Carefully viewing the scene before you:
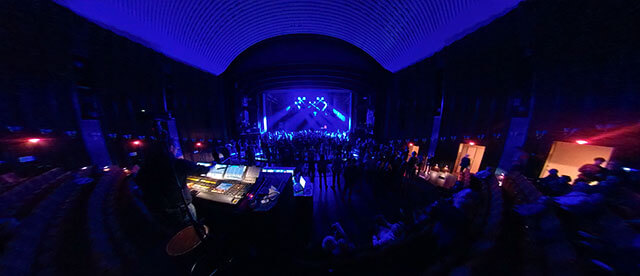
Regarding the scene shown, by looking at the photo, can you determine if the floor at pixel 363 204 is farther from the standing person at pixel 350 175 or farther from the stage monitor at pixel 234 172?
the stage monitor at pixel 234 172

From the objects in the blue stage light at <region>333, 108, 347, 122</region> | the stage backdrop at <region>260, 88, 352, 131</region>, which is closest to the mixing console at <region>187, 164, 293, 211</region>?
the stage backdrop at <region>260, 88, 352, 131</region>

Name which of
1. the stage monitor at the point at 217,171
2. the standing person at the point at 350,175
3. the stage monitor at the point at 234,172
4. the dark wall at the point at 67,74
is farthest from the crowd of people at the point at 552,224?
the dark wall at the point at 67,74

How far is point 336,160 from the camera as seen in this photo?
5375 mm

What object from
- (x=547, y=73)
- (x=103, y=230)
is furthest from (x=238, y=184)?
(x=547, y=73)

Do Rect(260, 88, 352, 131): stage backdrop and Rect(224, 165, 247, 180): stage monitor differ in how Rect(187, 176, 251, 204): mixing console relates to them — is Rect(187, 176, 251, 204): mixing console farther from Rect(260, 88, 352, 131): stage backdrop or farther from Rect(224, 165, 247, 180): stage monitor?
Rect(260, 88, 352, 131): stage backdrop

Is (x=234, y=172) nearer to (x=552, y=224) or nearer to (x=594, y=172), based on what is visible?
(x=552, y=224)

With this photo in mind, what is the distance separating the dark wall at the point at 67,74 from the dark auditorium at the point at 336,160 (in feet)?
0.11

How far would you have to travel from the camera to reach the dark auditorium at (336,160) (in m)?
1.96

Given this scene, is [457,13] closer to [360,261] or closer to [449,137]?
[449,137]

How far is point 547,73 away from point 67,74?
41.8 feet

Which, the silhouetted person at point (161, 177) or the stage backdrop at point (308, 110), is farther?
the stage backdrop at point (308, 110)

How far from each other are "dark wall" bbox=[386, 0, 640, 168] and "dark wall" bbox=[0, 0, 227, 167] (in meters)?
9.87

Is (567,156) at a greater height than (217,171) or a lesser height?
greater

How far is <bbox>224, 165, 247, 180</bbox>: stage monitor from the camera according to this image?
3.43 metres
